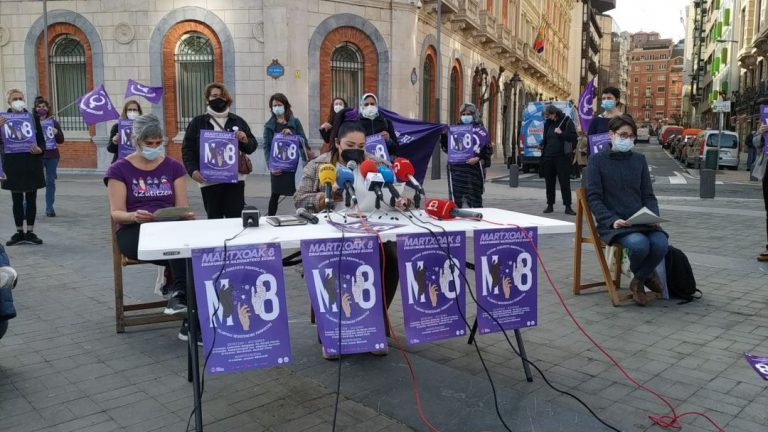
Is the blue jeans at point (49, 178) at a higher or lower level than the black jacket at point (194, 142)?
lower

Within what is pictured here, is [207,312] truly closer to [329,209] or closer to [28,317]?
[329,209]

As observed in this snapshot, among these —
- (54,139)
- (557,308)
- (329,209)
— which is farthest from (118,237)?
(54,139)

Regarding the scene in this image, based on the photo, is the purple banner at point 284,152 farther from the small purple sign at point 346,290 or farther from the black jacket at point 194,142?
the small purple sign at point 346,290

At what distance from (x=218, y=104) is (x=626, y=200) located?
4133 mm

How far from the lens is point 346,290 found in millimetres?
3555

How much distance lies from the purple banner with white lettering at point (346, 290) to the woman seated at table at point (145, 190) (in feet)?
5.38

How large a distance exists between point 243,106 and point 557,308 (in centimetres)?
1634

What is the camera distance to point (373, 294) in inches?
144

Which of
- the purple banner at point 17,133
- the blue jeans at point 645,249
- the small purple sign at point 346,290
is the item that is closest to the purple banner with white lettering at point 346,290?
the small purple sign at point 346,290

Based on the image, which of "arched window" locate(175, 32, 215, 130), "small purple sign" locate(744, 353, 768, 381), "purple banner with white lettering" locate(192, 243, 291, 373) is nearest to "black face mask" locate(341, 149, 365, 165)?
"purple banner with white lettering" locate(192, 243, 291, 373)

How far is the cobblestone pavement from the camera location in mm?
3531

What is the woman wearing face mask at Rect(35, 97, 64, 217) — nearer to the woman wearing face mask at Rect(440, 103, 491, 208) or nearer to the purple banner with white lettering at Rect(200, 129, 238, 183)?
the purple banner with white lettering at Rect(200, 129, 238, 183)

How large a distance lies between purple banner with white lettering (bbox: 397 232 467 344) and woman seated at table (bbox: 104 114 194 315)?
1877 millimetres

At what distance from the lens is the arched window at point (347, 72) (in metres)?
21.8
